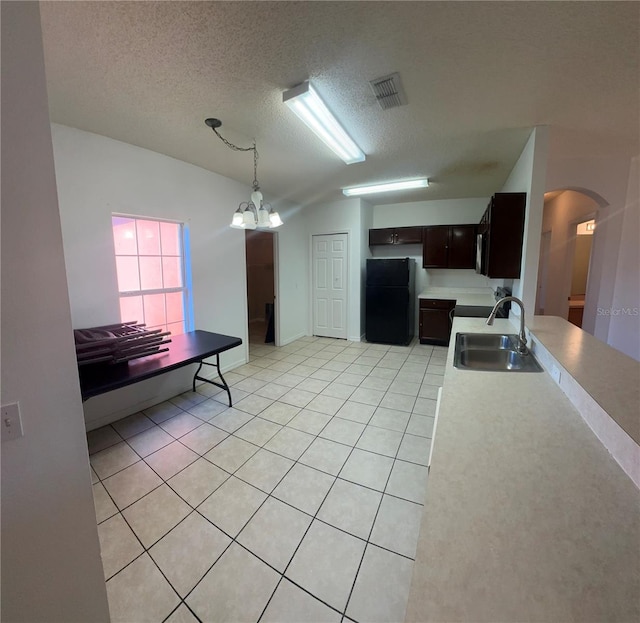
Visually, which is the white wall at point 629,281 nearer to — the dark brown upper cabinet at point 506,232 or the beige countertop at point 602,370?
the dark brown upper cabinet at point 506,232

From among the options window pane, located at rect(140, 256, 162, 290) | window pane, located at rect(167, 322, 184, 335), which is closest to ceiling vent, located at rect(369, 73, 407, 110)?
window pane, located at rect(140, 256, 162, 290)

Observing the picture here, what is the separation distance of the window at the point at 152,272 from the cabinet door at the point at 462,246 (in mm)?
4204

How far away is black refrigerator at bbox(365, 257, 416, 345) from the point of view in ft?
16.1

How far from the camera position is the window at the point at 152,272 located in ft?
9.25

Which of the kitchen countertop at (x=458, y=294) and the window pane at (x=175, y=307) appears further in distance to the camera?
the kitchen countertop at (x=458, y=294)

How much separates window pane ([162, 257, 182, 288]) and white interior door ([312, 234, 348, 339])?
2771 mm

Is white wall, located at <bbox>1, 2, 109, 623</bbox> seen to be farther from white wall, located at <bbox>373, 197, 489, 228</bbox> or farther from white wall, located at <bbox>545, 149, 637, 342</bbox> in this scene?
white wall, located at <bbox>373, 197, 489, 228</bbox>

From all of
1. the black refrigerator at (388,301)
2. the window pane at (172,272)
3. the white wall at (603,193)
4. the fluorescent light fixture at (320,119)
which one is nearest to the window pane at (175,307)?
the window pane at (172,272)

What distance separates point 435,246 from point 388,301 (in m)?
1.27

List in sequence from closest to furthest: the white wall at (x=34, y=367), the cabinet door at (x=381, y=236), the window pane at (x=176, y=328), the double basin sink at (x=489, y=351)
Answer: the white wall at (x=34, y=367) → the double basin sink at (x=489, y=351) → the window pane at (x=176, y=328) → the cabinet door at (x=381, y=236)

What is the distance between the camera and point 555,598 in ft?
1.76

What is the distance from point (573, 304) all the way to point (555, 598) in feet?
22.9

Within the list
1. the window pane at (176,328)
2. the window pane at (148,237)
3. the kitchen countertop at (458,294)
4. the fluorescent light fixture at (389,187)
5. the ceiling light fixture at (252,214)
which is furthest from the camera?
the kitchen countertop at (458,294)

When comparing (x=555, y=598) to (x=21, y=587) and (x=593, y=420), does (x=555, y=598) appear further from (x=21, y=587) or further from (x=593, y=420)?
(x=21, y=587)
